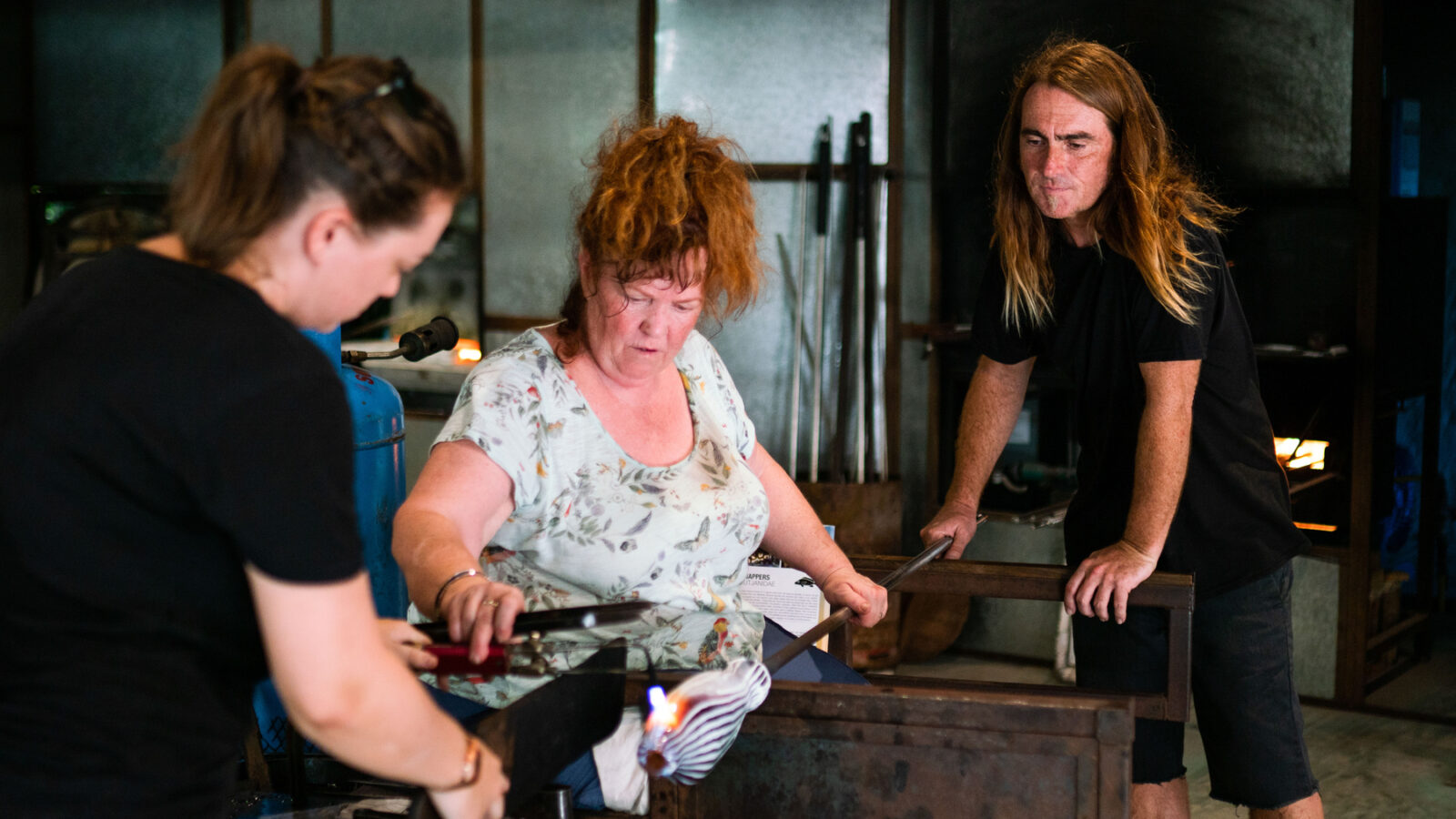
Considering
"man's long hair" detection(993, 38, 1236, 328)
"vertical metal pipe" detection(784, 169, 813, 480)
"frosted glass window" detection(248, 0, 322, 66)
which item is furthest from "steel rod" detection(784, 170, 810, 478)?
"man's long hair" detection(993, 38, 1236, 328)

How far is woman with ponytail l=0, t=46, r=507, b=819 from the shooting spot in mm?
1021

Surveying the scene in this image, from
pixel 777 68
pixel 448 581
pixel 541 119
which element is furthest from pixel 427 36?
pixel 448 581

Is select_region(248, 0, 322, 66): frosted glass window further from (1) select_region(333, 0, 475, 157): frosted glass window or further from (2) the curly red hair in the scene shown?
(2) the curly red hair

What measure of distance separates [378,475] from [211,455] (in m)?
1.66

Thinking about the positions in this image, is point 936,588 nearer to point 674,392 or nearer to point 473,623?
point 674,392

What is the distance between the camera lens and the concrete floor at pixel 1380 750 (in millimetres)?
3508

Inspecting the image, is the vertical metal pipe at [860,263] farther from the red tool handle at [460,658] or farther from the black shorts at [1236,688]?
the red tool handle at [460,658]

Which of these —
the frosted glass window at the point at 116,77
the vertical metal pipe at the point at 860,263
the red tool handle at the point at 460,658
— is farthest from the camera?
the frosted glass window at the point at 116,77

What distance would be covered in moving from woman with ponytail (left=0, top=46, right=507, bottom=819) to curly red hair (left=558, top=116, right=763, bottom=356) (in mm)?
705

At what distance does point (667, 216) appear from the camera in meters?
1.84

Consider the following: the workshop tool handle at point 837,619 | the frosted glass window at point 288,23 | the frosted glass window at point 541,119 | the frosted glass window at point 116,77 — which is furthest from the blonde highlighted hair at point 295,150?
the frosted glass window at point 116,77

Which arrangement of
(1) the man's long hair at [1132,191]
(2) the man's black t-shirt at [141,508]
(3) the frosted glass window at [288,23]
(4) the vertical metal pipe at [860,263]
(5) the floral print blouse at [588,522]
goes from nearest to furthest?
(2) the man's black t-shirt at [141,508], (5) the floral print blouse at [588,522], (1) the man's long hair at [1132,191], (4) the vertical metal pipe at [860,263], (3) the frosted glass window at [288,23]

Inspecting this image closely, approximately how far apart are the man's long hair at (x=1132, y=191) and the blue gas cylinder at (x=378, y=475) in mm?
1367

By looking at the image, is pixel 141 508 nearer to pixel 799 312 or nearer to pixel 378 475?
pixel 378 475
